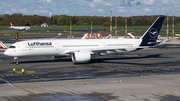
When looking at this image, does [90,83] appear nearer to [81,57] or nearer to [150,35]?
[81,57]

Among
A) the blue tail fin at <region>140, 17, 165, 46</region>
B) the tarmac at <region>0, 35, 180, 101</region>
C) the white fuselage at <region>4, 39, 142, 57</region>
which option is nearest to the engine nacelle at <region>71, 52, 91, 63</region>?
the tarmac at <region>0, 35, 180, 101</region>

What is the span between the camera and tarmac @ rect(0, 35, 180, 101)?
22234mm

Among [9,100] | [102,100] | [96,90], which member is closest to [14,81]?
[9,100]

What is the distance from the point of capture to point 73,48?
1693 inches

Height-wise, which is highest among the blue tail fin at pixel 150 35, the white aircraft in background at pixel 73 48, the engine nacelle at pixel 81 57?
the blue tail fin at pixel 150 35

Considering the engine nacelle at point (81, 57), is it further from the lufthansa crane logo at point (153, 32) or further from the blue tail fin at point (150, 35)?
the lufthansa crane logo at point (153, 32)

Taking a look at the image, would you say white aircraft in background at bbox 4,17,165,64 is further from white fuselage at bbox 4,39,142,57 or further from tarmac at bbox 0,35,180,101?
tarmac at bbox 0,35,180,101

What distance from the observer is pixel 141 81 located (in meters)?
28.4

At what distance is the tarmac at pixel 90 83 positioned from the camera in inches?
875

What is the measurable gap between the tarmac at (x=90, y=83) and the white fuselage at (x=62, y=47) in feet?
9.38

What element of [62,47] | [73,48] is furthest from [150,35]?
[62,47]

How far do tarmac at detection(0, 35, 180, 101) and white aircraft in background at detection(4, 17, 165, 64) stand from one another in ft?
8.04

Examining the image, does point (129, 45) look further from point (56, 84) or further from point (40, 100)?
point (40, 100)

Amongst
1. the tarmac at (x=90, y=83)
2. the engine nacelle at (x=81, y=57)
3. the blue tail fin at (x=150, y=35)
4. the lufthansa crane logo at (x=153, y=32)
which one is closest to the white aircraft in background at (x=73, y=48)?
the engine nacelle at (x=81, y=57)
